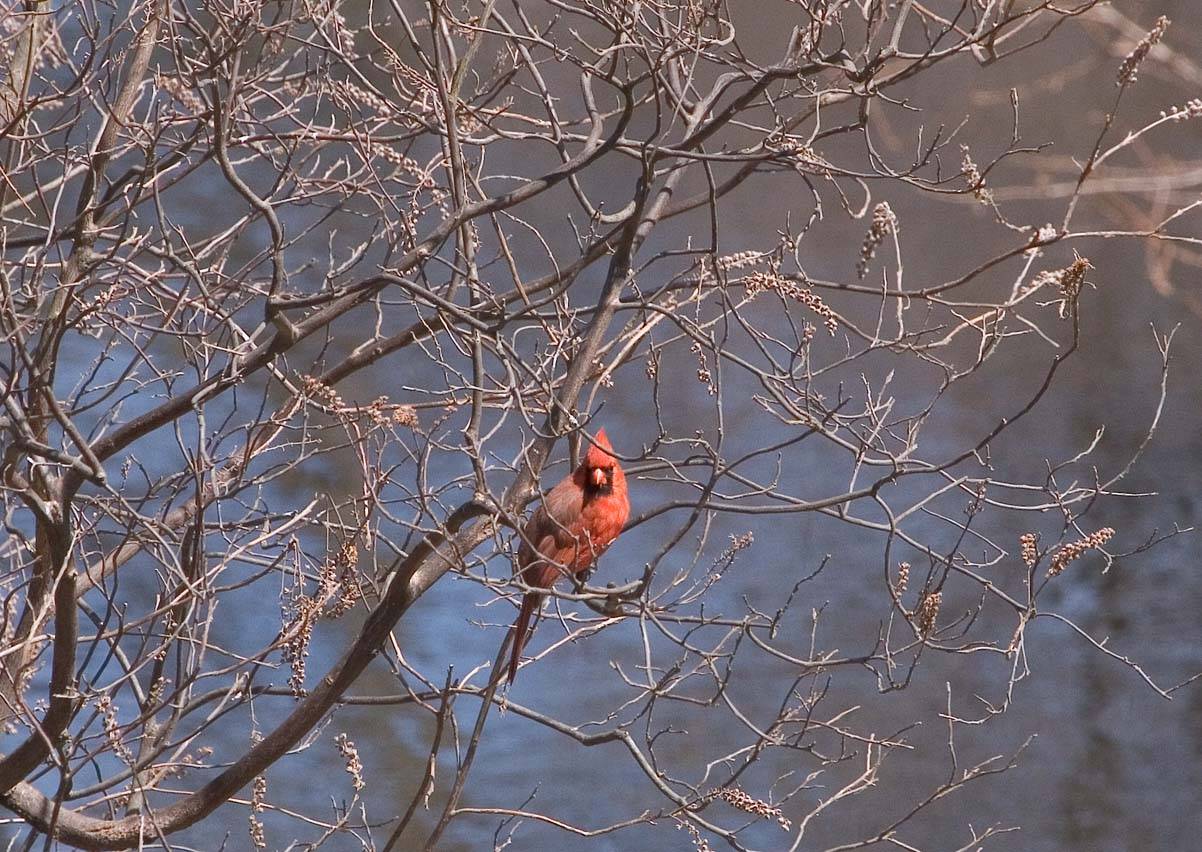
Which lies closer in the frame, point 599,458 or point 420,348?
point 599,458

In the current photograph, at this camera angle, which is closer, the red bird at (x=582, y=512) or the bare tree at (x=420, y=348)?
the bare tree at (x=420, y=348)

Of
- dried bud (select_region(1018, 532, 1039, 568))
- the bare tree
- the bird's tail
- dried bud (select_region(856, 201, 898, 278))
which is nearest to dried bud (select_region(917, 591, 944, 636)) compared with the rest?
the bare tree

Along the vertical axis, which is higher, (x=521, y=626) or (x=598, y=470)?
(x=598, y=470)

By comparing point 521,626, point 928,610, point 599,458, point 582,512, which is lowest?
point 928,610

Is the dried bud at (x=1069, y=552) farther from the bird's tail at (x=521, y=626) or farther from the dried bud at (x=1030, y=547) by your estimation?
the bird's tail at (x=521, y=626)

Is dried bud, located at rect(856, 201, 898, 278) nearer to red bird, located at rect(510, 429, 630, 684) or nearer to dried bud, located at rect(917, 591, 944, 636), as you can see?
dried bud, located at rect(917, 591, 944, 636)

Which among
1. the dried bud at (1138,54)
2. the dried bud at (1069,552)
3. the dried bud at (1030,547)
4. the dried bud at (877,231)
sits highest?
the dried bud at (1138,54)

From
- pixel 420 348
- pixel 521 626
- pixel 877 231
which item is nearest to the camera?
pixel 877 231

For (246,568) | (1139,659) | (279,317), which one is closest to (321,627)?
(246,568)

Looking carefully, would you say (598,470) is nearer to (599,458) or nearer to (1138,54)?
(599,458)

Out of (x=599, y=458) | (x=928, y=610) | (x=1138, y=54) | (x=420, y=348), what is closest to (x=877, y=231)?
(x=1138, y=54)

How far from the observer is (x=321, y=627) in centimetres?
1048

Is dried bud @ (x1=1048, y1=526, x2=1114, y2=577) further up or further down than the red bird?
further down

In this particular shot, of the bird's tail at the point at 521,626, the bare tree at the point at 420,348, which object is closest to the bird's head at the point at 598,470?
the bare tree at the point at 420,348
